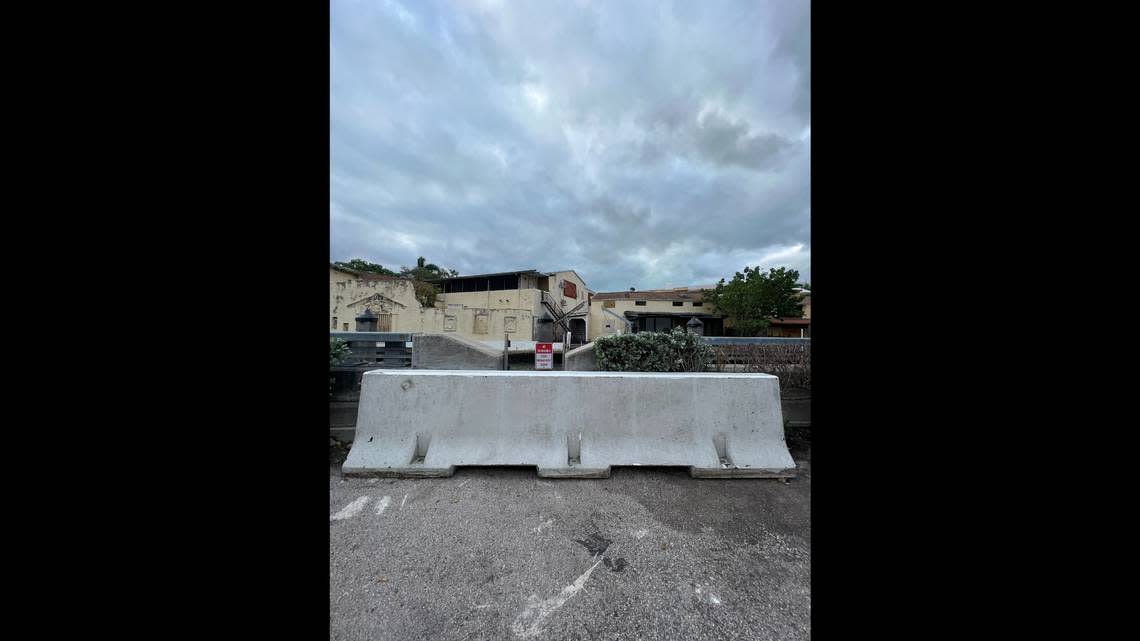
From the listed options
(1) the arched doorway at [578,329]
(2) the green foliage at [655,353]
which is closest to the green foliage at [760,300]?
(1) the arched doorway at [578,329]

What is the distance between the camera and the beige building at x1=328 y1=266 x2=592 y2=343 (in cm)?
2308

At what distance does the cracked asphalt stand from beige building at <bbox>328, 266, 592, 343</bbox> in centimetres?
1621

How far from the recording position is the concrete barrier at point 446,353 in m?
7.67

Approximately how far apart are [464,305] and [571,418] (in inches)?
942

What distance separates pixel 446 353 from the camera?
7.73 metres

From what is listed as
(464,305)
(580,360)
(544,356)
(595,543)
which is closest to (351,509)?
(595,543)

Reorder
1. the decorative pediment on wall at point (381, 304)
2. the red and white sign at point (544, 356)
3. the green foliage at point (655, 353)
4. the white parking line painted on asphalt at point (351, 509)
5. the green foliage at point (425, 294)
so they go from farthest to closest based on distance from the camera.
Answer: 1. the green foliage at point (425, 294)
2. the decorative pediment on wall at point (381, 304)
3. the green foliage at point (655, 353)
4. the red and white sign at point (544, 356)
5. the white parking line painted on asphalt at point (351, 509)

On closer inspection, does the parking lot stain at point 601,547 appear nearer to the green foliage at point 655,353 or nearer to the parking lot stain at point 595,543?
the parking lot stain at point 595,543

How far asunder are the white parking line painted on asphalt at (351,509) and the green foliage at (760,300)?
28110 millimetres

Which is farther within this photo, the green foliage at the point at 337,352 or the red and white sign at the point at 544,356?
the red and white sign at the point at 544,356

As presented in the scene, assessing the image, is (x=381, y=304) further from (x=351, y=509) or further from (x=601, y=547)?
(x=601, y=547)
